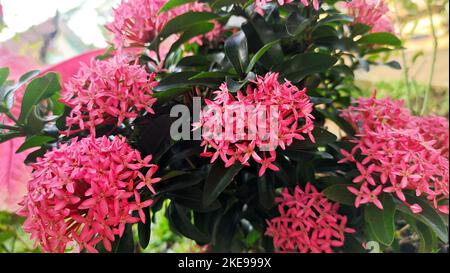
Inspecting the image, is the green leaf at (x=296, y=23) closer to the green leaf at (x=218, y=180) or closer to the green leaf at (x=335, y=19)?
the green leaf at (x=335, y=19)

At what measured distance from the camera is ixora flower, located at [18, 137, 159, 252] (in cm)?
38

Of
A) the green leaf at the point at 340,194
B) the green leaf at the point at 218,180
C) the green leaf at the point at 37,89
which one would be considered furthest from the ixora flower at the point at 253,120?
the green leaf at the point at 37,89

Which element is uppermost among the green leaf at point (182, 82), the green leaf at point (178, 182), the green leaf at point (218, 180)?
the green leaf at point (182, 82)

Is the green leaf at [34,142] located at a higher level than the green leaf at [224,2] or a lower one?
lower

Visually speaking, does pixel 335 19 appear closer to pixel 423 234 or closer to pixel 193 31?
pixel 193 31

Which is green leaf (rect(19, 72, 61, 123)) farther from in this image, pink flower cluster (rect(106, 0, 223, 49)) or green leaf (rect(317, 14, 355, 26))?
green leaf (rect(317, 14, 355, 26))

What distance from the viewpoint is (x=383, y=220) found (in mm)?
478

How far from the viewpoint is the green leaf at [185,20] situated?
1.79 feet

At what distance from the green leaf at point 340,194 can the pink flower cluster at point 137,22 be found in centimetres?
35

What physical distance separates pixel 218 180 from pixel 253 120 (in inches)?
3.8

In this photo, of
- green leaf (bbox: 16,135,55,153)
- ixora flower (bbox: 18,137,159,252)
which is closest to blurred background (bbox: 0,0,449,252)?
green leaf (bbox: 16,135,55,153)

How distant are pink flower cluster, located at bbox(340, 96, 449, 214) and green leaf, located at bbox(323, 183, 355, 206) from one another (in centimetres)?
1
